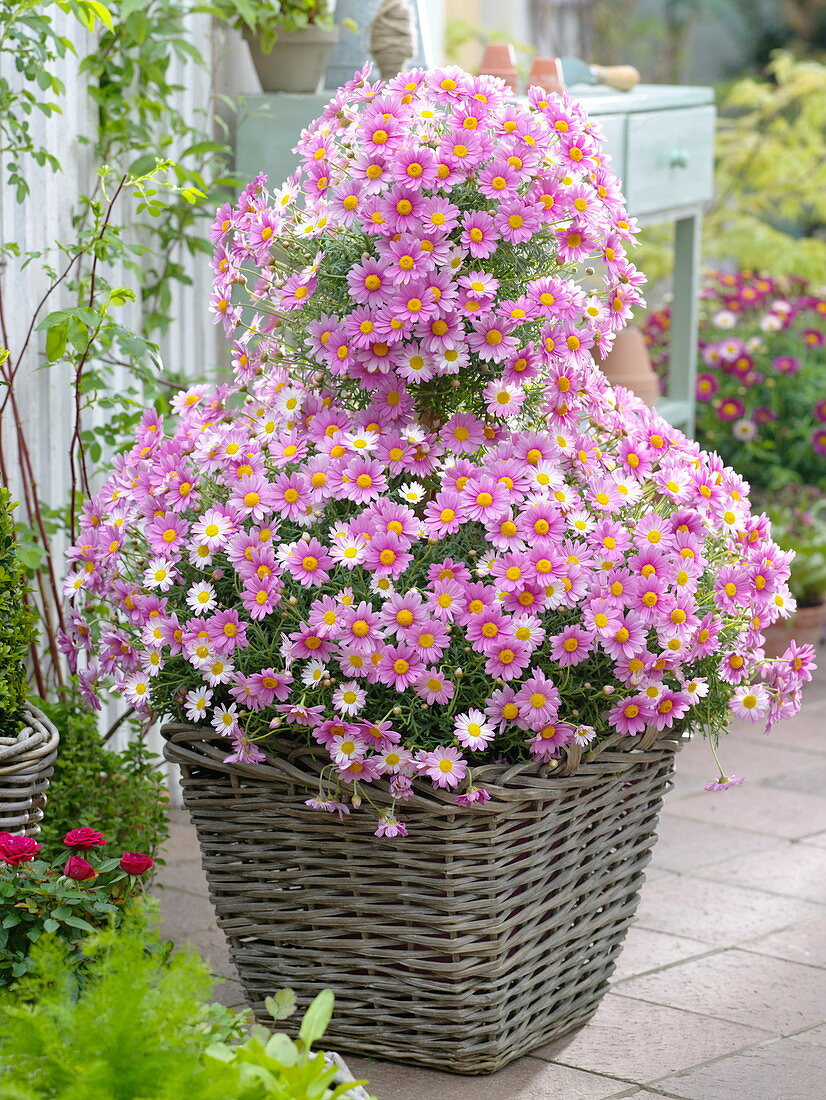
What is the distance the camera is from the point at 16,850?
6.09 ft

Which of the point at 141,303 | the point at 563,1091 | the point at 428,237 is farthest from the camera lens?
the point at 141,303

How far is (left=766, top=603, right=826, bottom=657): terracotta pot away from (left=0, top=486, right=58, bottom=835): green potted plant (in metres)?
2.85

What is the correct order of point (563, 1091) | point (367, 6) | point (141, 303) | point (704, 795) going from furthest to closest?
point (704, 795) → point (367, 6) → point (141, 303) → point (563, 1091)

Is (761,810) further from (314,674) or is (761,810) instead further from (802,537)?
(314,674)

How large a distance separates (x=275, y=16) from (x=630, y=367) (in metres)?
1.38

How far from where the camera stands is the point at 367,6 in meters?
3.30

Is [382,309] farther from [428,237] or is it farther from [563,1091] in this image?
[563,1091]

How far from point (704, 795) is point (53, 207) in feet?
6.70

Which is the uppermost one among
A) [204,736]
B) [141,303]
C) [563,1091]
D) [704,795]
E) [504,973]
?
[141,303]

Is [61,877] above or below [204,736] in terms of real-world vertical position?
below

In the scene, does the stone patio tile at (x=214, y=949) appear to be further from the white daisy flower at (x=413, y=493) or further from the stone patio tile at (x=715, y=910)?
the white daisy flower at (x=413, y=493)

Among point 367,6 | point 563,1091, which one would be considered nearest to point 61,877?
point 563,1091

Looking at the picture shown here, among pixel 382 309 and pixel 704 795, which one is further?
pixel 704 795

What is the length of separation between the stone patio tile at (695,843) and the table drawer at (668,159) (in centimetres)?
148
